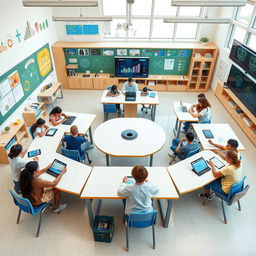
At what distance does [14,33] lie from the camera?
5.28 m

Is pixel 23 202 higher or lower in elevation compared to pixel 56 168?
lower

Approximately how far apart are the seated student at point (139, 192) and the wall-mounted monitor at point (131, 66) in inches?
221

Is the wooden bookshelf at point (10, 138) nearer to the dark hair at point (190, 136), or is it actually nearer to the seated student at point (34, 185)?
the seated student at point (34, 185)

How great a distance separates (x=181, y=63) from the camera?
804cm

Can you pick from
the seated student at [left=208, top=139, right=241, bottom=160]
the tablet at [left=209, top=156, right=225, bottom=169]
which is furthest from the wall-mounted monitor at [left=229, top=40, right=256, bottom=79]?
the tablet at [left=209, top=156, right=225, bottom=169]

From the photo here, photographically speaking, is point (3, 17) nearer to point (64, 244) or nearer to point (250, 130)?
point (64, 244)

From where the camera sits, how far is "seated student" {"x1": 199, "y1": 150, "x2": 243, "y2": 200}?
326cm

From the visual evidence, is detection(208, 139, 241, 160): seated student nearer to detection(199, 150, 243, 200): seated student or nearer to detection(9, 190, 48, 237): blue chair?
detection(199, 150, 243, 200): seated student

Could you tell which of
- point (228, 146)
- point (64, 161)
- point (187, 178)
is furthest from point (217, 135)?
point (64, 161)

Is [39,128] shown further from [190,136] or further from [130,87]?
[190,136]

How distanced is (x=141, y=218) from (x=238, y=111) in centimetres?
501

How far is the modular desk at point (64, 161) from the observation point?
3.30 metres

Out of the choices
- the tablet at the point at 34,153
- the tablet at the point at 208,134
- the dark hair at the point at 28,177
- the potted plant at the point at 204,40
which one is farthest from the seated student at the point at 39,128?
the potted plant at the point at 204,40

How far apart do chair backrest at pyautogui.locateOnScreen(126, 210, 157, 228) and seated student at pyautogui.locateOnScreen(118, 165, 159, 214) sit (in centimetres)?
11
